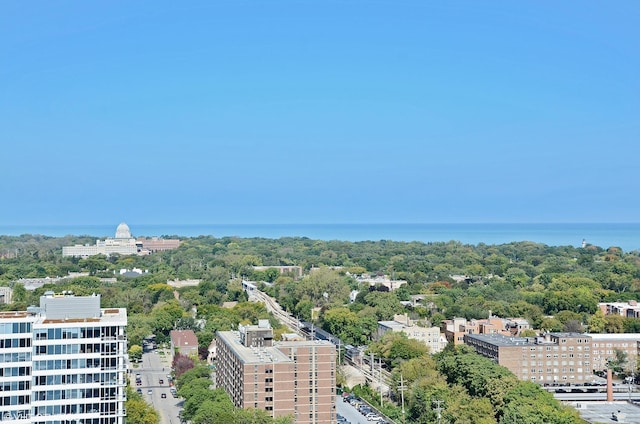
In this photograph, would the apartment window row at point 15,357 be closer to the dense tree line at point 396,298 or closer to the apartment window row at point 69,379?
the apartment window row at point 69,379

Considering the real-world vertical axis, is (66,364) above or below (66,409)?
above

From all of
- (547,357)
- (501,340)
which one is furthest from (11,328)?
(547,357)

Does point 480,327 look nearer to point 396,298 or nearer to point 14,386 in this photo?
point 396,298

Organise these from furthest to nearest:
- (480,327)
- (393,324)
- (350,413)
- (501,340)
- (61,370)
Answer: (393,324)
(480,327)
(501,340)
(350,413)
(61,370)

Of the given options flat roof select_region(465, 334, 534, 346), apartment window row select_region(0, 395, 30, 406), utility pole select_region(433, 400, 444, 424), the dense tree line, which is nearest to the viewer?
apartment window row select_region(0, 395, 30, 406)

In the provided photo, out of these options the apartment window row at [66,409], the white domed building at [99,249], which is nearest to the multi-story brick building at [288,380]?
the apartment window row at [66,409]

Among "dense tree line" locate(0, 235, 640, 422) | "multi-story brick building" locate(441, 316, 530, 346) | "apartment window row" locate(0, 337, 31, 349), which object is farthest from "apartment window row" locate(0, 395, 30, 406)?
"multi-story brick building" locate(441, 316, 530, 346)

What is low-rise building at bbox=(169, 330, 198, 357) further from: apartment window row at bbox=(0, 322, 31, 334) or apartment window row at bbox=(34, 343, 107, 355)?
apartment window row at bbox=(0, 322, 31, 334)
